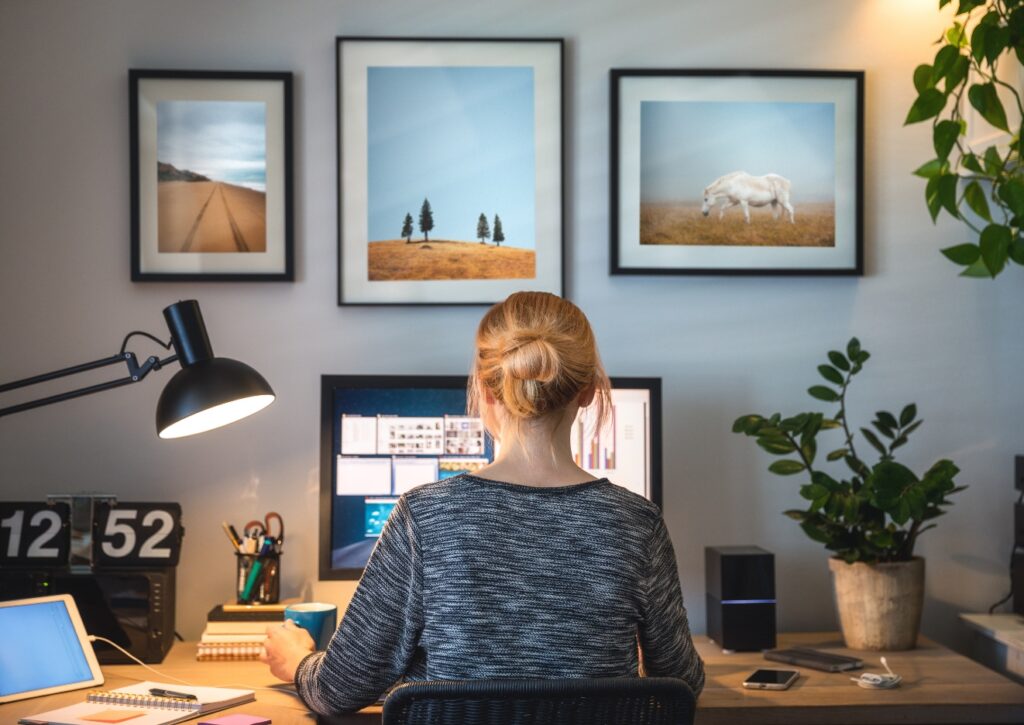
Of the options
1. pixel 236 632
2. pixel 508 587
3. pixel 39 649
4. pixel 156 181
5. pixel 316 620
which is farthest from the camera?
pixel 156 181

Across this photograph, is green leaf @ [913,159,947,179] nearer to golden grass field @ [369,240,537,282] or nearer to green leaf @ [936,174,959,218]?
green leaf @ [936,174,959,218]

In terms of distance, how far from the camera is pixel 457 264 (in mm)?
2369

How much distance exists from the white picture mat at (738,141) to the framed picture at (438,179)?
16cm

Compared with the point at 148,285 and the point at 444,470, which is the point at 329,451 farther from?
the point at 148,285

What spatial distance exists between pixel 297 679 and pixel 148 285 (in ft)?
3.69

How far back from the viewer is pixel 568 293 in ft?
7.89

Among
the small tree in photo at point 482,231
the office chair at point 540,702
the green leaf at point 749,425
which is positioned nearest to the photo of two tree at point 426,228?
the small tree in photo at point 482,231

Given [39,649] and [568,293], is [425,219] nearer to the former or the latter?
[568,293]

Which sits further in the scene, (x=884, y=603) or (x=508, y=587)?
(x=884, y=603)

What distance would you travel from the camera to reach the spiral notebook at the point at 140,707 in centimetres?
158

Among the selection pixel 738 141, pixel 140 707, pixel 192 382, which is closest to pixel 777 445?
pixel 738 141

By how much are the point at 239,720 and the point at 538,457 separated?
63 cm

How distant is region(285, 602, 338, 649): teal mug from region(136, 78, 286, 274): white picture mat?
0.78m

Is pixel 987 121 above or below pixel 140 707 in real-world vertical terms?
above
